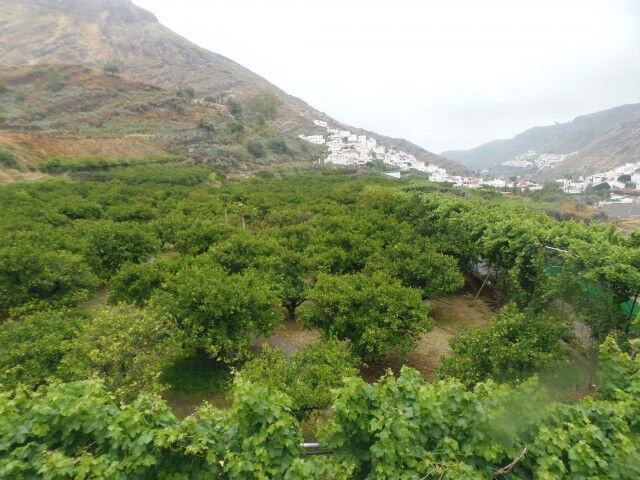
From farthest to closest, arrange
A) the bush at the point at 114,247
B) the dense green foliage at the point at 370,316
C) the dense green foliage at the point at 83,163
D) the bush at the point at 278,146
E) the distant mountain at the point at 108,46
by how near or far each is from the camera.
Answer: the distant mountain at the point at 108,46, the bush at the point at 278,146, the dense green foliage at the point at 83,163, the bush at the point at 114,247, the dense green foliage at the point at 370,316

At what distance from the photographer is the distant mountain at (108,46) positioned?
13588cm

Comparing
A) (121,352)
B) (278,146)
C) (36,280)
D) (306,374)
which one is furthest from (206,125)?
(306,374)

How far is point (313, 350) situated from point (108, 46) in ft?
627

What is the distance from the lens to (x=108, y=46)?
152 metres

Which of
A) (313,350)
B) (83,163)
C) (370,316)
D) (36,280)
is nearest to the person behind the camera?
(313,350)

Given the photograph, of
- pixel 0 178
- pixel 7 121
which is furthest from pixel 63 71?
pixel 0 178

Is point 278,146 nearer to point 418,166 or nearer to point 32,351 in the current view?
point 32,351

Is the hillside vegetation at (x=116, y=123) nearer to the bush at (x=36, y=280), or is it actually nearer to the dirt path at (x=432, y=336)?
the bush at (x=36, y=280)

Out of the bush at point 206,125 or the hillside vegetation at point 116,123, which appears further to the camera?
the bush at point 206,125

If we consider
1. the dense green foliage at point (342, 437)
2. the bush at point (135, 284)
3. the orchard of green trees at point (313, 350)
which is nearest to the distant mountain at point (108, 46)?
the orchard of green trees at point (313, 350)

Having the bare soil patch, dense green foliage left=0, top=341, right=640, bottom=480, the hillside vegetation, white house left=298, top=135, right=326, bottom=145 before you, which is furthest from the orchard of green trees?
white house left=298, top=135, right=326, bottom=145

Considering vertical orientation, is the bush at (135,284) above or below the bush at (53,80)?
below

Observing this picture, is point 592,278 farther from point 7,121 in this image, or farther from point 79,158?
point 7,121

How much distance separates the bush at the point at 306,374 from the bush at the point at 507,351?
3.05 meters
